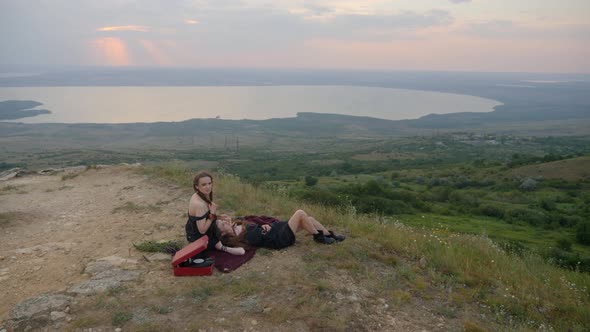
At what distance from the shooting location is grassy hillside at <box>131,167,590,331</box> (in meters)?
4.22

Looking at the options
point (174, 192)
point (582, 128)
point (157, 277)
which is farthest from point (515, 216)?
point (582, 128)

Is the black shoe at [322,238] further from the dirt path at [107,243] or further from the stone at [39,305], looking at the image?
the stone at [39,305]

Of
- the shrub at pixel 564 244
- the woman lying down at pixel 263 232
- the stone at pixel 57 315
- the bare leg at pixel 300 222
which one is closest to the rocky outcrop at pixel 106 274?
the stone at pixel 57 315

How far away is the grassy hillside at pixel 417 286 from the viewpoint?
4219mm

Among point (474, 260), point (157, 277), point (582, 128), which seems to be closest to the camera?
point (157, 277)

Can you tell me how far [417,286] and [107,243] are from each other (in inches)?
188

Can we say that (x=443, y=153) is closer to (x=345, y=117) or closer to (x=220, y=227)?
(x=220, y=227)

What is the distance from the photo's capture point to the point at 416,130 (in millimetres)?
110125

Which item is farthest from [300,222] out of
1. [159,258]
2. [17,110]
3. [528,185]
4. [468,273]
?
[17,110]

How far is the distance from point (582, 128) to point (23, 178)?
12608cm

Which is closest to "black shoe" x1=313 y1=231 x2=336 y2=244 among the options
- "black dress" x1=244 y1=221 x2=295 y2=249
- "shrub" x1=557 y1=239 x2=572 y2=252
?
"black dress" x1=244 y1=221 x2=295 y2=249

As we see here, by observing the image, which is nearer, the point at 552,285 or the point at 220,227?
the point at 552,285

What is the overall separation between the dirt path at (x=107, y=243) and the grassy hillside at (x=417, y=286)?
0.09 meters

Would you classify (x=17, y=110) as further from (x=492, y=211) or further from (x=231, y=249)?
(x=231, y=249)
